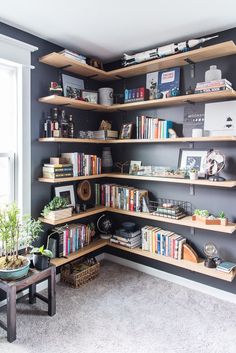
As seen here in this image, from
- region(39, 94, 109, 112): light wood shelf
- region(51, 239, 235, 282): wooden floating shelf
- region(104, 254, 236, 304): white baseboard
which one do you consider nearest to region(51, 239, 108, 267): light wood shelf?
region(51, 239, 235, 282): wooden floating shelf

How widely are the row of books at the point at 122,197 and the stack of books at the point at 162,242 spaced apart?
238mm

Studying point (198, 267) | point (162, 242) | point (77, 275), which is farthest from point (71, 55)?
point (198, 267)

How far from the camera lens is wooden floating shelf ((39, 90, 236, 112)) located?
7.28 feet

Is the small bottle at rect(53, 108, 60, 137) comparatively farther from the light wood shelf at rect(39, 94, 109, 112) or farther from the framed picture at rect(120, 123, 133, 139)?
the framed picture at rect(120, 123, 133, 139)

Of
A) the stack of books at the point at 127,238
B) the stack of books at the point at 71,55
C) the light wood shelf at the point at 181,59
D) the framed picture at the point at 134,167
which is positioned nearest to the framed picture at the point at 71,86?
the stack of books at the point at 71,55

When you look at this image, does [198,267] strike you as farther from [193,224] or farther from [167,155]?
[167,155]

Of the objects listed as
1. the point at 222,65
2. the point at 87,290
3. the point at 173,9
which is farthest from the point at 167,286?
the point at 173,9

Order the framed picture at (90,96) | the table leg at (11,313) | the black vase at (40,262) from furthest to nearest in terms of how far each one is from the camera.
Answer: the framed picture at (90,96) < the black vase at (40,262) < the table leg at (11,313)

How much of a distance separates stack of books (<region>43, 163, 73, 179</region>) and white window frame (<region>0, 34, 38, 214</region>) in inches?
5.9

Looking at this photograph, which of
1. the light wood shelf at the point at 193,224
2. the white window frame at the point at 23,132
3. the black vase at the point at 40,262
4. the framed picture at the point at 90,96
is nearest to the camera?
the black vase at the point at 40,262

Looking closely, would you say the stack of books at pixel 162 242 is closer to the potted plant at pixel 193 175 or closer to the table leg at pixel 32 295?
the potted plant at pixel 193 175

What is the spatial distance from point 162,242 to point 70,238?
35.9 inches

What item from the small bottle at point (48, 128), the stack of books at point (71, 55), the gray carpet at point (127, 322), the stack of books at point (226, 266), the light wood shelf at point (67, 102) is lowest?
the gray carpet at point (127, 322)

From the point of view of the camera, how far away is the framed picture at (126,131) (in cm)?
287
